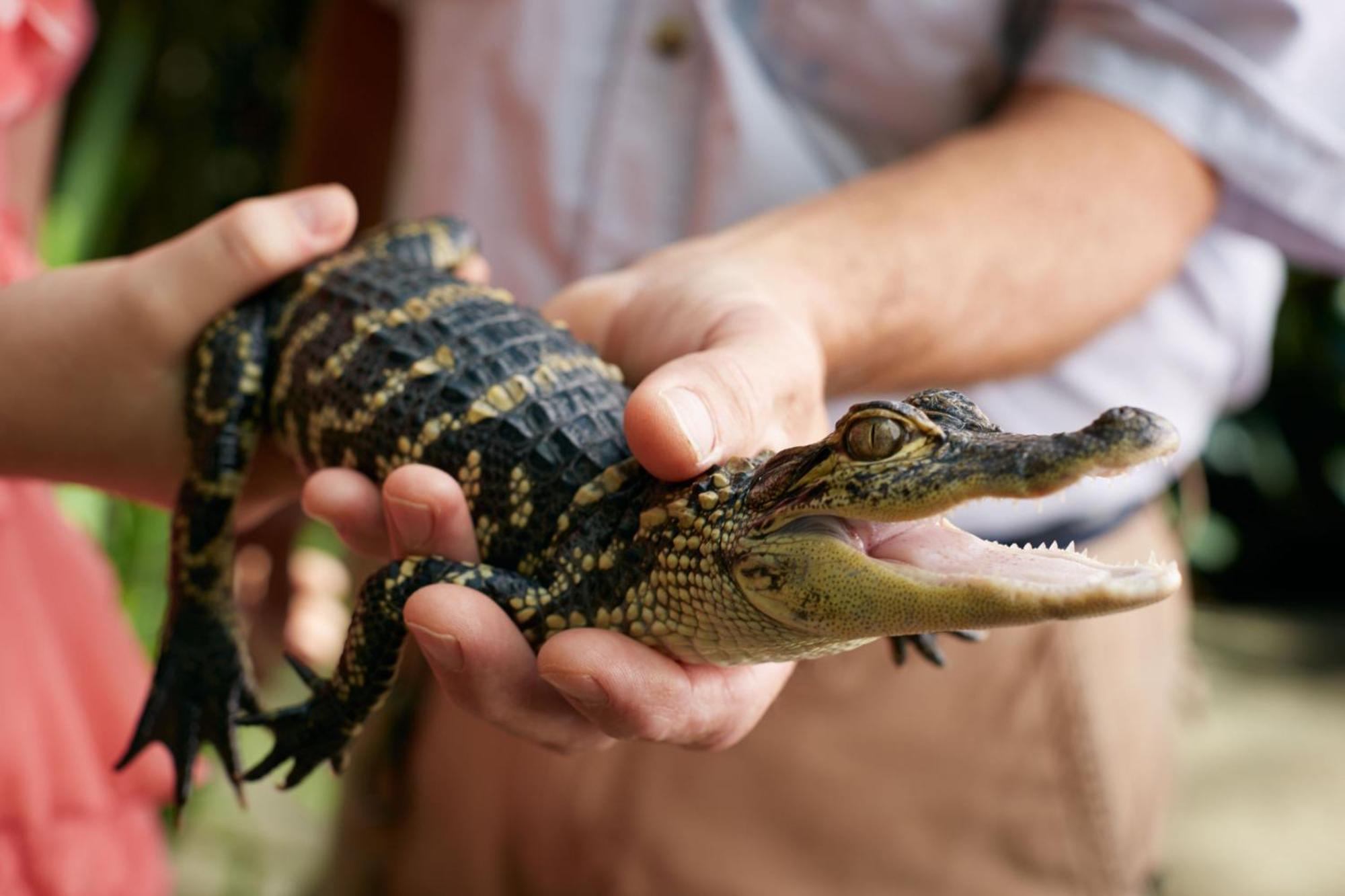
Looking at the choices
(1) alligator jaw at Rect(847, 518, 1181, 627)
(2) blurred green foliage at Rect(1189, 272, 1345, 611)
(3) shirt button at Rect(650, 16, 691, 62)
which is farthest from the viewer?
(2) blurred green foliage at Rect(1189, 272, 1345, 611)

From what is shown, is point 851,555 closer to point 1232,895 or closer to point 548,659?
point 548,659

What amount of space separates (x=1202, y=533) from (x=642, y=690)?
3.85 metres

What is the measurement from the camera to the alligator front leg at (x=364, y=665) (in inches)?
49.2

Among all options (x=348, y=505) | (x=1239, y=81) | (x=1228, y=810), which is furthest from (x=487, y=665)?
(x=1228, y=810)

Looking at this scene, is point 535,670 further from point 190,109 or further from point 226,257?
point 190,109

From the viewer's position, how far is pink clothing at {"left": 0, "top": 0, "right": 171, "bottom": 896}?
1564 millimetres

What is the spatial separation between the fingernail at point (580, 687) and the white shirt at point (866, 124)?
888 millimetres

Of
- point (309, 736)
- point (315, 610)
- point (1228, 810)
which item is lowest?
point (1228, 810)

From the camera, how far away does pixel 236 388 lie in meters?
1.51

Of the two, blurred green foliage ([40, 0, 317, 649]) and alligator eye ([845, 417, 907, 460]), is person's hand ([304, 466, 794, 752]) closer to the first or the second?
alligator eye ([845, 417, 907, 460])

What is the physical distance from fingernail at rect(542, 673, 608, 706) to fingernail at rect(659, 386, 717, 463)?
0.23 metres

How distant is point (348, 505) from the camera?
4.39ft

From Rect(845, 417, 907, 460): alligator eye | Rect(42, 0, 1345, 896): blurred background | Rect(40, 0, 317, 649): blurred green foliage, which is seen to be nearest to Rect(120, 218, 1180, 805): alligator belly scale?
Rect(845, 417, 907, 460): alligator eye

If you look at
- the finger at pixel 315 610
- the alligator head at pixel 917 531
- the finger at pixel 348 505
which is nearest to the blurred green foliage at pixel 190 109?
the finger at pixel 315 610
